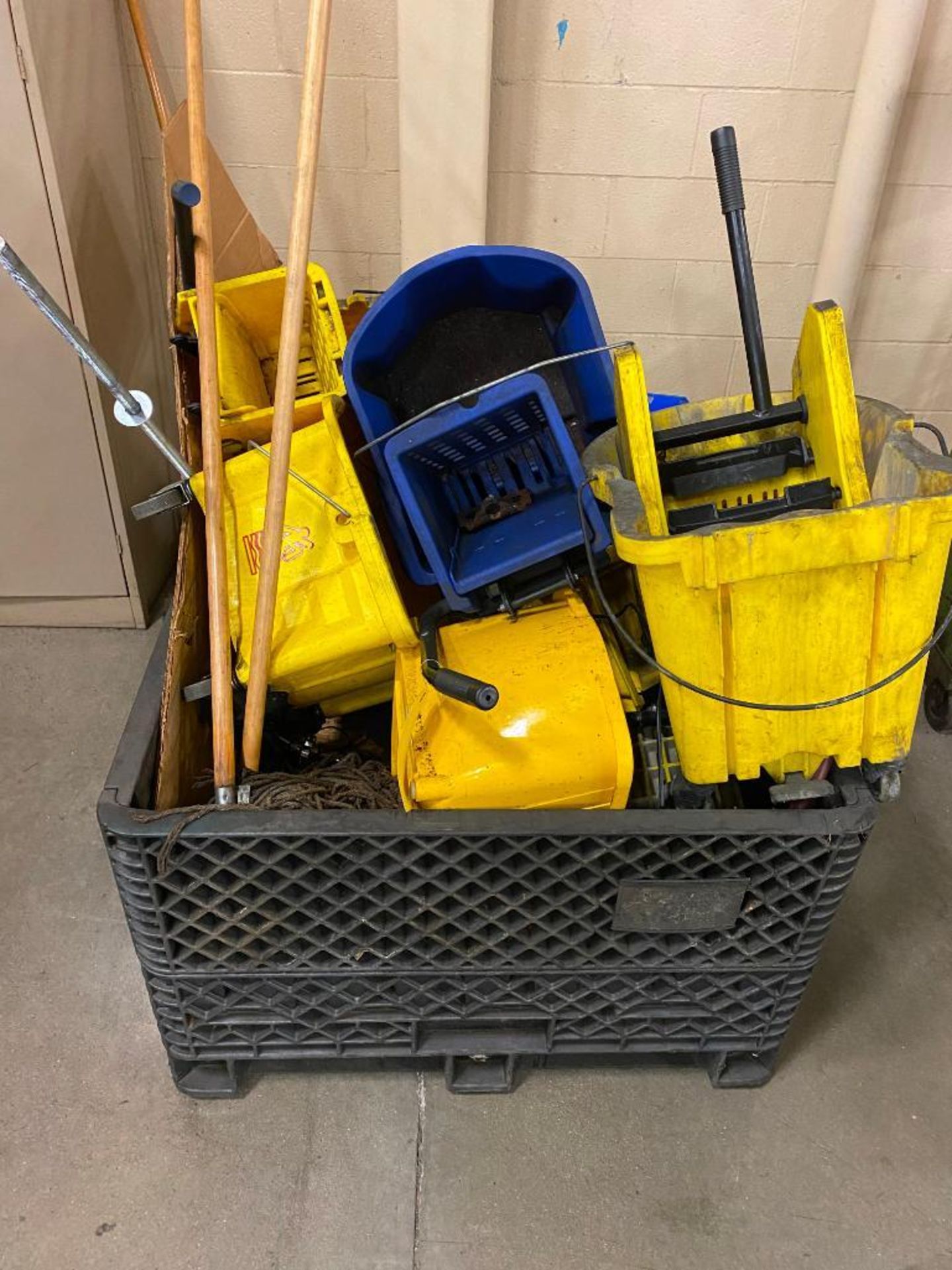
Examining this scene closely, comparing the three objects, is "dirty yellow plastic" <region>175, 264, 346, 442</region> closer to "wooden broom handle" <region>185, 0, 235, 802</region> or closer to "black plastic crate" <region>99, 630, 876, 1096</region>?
"wooden broom handle" <region>185, 0, 235, 802</region>

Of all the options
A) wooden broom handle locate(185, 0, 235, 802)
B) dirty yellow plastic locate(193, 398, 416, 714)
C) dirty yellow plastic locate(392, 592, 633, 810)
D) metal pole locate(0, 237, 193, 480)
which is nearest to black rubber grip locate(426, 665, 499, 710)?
dirty yellow plastic locate(392, 592, 633, 810)

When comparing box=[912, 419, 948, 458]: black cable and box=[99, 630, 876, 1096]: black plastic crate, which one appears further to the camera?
box=[912, 419, 948, 458]: black cable

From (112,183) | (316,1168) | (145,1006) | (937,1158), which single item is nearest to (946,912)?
(937,1158)

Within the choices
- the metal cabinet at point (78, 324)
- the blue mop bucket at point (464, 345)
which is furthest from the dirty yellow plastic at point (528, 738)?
the metal cabinet at point (78, 324)

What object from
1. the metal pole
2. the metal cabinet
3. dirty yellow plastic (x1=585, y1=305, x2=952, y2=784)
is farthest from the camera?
the metal cabinet

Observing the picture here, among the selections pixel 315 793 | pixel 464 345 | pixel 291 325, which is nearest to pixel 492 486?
pixel 464 345

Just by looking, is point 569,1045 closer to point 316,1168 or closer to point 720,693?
point 316,1168

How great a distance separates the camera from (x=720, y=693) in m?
0.91

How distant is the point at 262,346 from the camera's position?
1371 mm

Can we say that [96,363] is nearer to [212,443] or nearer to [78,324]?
[212,443]

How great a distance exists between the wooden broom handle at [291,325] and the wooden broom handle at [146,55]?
2.14ft

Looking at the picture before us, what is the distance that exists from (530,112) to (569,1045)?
4.97 feet

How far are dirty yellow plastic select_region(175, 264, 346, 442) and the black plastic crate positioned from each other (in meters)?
0.34

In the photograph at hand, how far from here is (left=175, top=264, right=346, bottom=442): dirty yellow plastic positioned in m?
1.16
